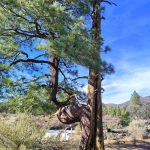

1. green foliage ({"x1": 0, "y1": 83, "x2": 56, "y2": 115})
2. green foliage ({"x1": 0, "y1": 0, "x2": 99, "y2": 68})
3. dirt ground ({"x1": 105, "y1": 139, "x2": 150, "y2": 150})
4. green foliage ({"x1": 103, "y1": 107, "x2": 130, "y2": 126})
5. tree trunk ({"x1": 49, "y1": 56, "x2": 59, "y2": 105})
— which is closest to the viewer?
green foliage ({"x1": 0, "y1": 0, "x2": 99, "y2": 68})

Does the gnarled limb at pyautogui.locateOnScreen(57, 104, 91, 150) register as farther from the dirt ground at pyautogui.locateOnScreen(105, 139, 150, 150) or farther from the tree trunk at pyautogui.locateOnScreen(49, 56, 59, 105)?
the dirt ground at pyautogui.locateOnScreen(105, 139, 150, 150)

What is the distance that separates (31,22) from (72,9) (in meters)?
1.55

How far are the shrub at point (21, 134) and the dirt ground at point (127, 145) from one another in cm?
535

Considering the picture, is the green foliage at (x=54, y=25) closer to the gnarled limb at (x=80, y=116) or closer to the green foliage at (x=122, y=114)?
the gnarled limb at (x=80, y=116)

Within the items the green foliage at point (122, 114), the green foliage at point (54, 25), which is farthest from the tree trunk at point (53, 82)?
the green foliage at point (122, 114)

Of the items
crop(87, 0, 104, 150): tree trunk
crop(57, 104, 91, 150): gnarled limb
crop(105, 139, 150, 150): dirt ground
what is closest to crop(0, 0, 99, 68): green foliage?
crop(87, 0, 104, 150): tree trunk

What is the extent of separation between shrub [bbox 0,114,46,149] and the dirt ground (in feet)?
17.6

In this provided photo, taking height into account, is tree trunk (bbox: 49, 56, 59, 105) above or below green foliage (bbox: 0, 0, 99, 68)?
below

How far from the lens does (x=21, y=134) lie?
12.7 metres

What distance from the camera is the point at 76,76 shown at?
15312 mm

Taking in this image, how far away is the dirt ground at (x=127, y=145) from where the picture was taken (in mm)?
17797

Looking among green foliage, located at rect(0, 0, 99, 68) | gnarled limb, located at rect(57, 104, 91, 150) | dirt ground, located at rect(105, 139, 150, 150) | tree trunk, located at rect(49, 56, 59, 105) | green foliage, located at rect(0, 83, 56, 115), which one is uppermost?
green foliage, located at rect(0, 0, 99, 68)

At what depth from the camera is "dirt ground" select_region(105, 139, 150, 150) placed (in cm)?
1780

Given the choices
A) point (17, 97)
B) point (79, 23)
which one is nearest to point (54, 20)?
point (79, 23)
